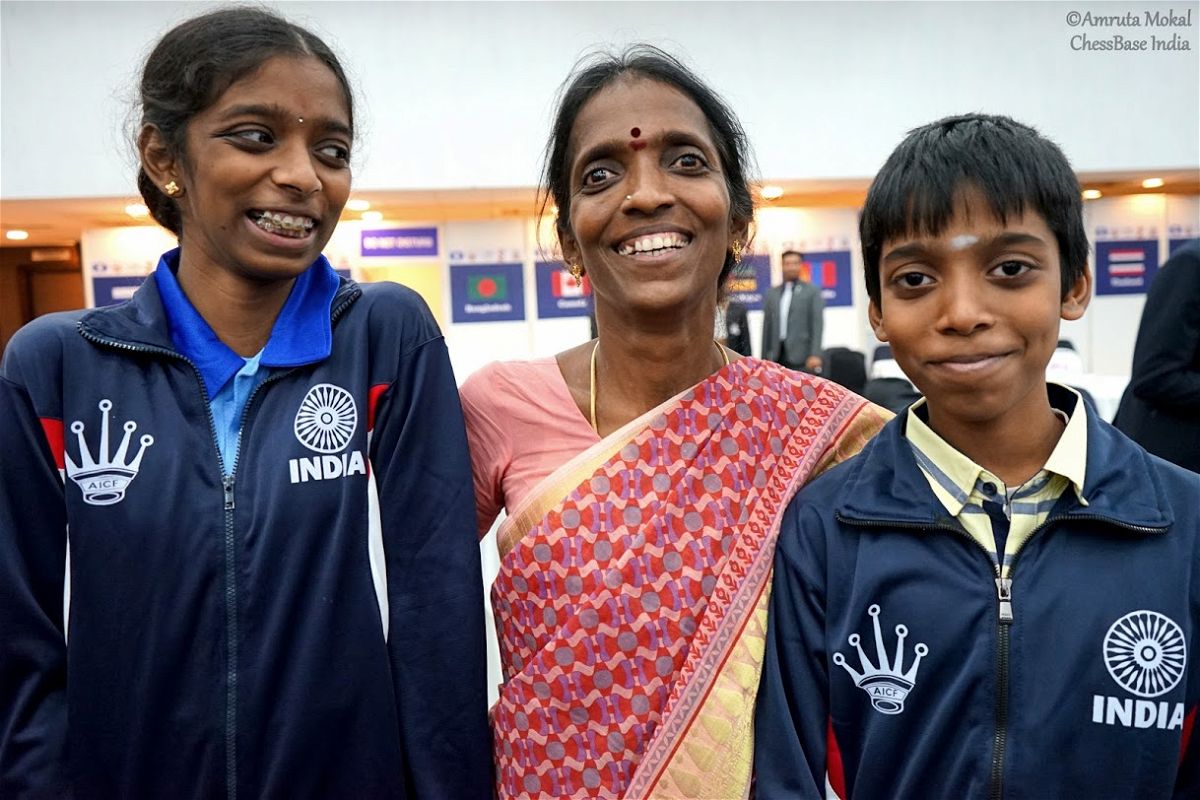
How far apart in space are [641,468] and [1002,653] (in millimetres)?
602

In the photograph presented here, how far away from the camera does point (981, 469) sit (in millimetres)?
1401

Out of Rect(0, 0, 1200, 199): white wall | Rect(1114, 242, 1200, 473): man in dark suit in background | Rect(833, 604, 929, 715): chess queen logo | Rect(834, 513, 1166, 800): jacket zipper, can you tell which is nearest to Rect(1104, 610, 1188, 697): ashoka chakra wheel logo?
Rect(834, 513, 1166, 800): jacket zipper

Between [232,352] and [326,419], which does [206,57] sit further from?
[326,419]

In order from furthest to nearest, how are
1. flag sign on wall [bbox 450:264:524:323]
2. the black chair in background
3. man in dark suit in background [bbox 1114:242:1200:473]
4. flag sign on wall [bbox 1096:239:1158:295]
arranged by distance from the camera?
flag sign on wall [bbox 1096:239:1158:295]
flag sign on wall [bbox 450:264:524:323]
the black chair in background
man in dark suit in background [bbox 1114:242:1200:473]

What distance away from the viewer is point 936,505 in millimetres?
1388

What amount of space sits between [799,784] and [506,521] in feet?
2.00

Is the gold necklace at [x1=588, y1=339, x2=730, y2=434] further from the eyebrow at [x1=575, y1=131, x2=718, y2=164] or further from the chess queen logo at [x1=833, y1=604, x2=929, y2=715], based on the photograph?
the chess queen logo at [x1=833, y1=604, x2=929, y2=715]

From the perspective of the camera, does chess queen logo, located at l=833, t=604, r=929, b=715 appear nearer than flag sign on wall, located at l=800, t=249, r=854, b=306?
Yes

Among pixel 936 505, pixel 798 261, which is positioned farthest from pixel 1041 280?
pixel 798 261

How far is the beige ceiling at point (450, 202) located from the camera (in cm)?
959

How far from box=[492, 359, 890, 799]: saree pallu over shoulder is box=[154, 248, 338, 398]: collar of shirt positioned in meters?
0.43

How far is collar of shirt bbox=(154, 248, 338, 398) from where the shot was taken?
4.84ft

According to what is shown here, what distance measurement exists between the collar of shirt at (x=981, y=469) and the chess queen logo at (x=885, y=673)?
0.19 metres

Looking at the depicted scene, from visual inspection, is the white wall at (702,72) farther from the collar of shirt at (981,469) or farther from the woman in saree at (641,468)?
the collar of shirt at (981,469)
